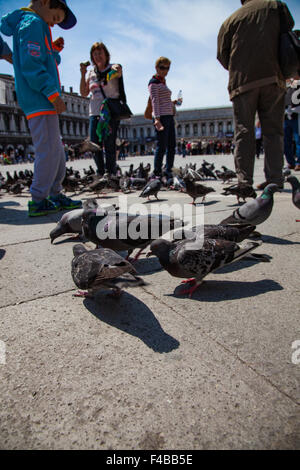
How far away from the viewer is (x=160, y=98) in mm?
7121

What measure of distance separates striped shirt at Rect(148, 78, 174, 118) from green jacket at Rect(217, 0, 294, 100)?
235 cm

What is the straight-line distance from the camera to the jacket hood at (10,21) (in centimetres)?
403

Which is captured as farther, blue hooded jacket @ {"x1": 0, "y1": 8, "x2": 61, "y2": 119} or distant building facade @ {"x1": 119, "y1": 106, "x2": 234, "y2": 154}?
distant building facade @ {"x1": 119, "y1": 106, "x2": 234, "y2": 154}

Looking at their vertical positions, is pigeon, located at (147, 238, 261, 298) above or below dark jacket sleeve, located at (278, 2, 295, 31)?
below

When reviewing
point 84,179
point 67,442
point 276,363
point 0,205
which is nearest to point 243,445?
point 276,363

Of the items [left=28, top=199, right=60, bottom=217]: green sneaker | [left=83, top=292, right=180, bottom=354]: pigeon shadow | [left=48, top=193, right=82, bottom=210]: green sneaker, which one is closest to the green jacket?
[left=48, top=193, right=82, bottom=210]: green sneaker

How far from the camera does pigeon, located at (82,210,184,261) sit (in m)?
2.46

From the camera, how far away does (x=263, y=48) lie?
4.55 meters

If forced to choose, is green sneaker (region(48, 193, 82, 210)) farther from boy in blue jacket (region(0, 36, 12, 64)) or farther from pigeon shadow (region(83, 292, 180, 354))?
pigeon shadow (region(83, 292, 180, 354))

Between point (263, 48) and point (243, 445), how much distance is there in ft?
17.2

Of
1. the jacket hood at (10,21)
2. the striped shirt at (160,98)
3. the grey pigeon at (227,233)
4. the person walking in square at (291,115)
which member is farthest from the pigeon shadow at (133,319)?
the person walking in square at (291,115)

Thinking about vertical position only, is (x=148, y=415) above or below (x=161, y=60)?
below
